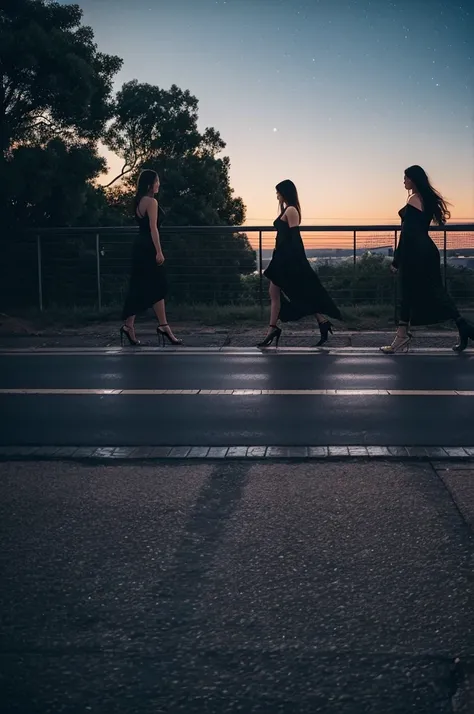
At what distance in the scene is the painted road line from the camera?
798 cm

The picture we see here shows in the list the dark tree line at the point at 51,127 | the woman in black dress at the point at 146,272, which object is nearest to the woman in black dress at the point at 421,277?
the woman in black dress at the point at 146,272

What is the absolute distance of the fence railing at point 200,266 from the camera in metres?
14.1

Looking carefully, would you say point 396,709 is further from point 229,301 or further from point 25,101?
point 25,101

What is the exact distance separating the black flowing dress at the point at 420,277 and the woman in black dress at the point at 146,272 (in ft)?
9.45

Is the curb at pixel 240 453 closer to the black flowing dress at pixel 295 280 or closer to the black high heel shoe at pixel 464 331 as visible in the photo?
the black high heel shoe at pixel 464 331

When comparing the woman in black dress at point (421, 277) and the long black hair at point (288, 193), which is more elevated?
the long black hair at point (288, 193)

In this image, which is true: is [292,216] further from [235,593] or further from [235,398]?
[235,593]

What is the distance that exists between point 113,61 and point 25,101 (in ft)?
17.3

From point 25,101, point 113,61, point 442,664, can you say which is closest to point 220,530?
point 442,664

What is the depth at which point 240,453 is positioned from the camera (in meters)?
5.73

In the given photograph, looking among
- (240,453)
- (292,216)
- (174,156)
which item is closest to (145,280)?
(292,216)

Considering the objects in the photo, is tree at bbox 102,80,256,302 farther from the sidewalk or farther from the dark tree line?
the sidewalk

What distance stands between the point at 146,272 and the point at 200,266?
12.7ft

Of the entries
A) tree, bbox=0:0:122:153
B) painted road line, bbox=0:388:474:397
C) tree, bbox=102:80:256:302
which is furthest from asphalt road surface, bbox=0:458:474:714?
tree, bbox=102:80:256:302
